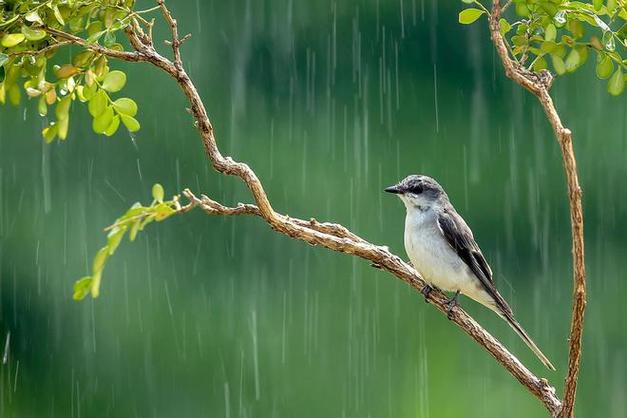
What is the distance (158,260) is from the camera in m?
7.75

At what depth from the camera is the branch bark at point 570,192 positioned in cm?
277

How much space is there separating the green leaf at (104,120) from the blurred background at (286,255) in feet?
14.2

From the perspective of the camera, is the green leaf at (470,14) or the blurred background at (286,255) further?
the blurred background at (286,255)

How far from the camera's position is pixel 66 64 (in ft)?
9.57

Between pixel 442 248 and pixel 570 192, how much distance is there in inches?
53.7

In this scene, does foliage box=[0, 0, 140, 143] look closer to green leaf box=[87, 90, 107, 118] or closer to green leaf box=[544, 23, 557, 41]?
green leaf box=[87, 90, 107, 118]

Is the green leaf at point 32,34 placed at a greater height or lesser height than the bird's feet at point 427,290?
greater

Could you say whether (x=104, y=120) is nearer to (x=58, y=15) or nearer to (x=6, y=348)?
(x=58, y=15)

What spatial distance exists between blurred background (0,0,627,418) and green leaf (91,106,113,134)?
434 centimetres

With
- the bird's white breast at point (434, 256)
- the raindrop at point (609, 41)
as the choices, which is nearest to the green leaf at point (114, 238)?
the raindrop at point (609, 41)

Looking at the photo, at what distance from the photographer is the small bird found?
13.3ft

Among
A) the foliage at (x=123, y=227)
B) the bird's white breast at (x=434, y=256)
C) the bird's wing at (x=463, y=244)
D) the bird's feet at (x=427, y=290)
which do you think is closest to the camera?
the foliage at (x=123, y=227)

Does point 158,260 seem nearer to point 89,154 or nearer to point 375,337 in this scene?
point 89,154

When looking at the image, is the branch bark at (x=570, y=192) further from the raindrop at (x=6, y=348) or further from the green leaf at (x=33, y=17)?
the raindrop at (x=6, y=348)
